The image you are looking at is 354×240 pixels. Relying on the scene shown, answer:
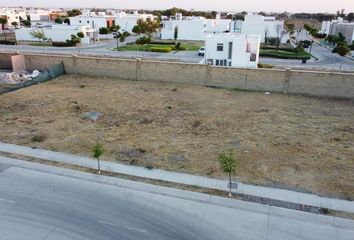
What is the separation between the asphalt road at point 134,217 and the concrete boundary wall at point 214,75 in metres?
19.0

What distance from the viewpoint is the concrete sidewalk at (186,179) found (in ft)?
43.2

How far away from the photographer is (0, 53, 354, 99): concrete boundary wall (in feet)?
93.4

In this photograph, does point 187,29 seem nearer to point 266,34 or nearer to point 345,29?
point 266,34

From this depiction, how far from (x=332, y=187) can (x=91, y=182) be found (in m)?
10.7

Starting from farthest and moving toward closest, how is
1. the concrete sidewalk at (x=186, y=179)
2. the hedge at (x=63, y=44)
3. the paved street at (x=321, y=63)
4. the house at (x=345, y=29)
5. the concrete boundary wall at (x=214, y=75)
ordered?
the house at (x=345, y=29) < the hedge at (x=63, y=44) < the paved street at (x=321, y=63) < the concrete boundary wall at (x=214, y=75) < the concrete sidewalk at (x=186, y=179)

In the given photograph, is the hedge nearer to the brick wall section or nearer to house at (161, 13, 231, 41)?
the brick wall section

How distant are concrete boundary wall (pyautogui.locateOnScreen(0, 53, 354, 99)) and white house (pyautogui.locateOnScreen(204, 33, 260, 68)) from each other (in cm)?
873

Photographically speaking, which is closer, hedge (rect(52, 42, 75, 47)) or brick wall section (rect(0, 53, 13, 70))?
brick wall section (rect(0, 53, 13, 70))

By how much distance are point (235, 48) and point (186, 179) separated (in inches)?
1063

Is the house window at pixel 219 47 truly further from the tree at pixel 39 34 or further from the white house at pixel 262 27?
the tree at pixel 39 34

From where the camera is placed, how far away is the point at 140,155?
673 inches

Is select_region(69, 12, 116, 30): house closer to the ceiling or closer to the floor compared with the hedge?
closer to the ceiling

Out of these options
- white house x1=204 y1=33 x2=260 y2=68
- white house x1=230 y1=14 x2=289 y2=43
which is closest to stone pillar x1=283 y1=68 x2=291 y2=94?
white house x1=204 y1=33 x2=260 y2=68

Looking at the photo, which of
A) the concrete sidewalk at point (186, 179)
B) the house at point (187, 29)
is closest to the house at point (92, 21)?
the house at point (187, 29)
